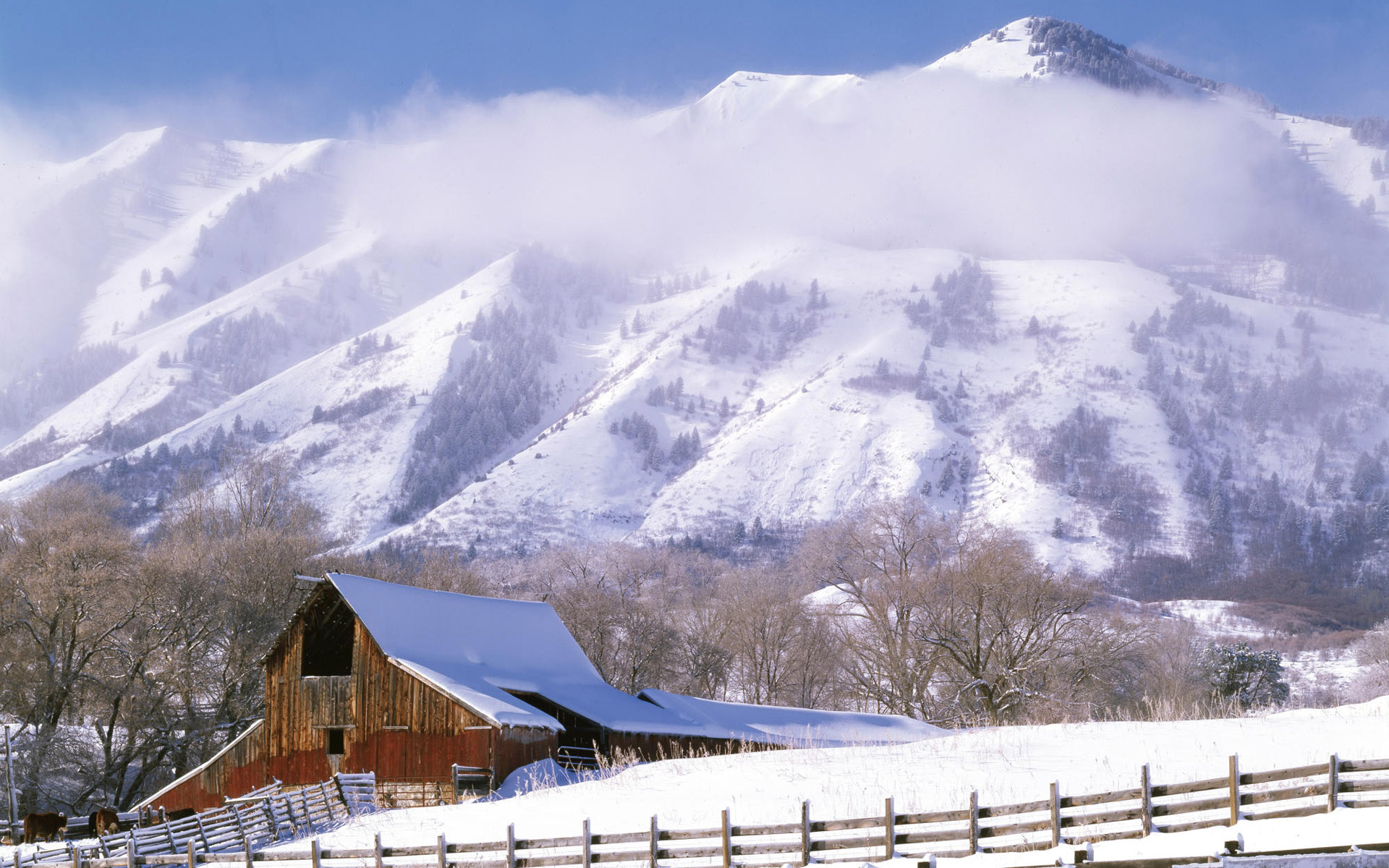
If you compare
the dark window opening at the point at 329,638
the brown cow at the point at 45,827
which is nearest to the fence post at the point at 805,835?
the dark window opening at the point at 329,638

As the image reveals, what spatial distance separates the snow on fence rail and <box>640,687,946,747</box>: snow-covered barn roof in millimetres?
17560

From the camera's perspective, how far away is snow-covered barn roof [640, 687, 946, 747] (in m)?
50.3

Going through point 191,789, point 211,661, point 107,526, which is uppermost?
point 107,526

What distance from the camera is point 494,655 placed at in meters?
50.3

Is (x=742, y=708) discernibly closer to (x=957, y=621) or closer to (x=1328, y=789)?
(x=957, y=621)

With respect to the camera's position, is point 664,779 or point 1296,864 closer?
point 1296,864

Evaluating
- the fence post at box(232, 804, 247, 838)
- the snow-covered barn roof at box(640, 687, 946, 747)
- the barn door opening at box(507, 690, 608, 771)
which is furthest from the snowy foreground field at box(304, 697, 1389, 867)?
the snow-covered barn roof at box(640, 687, 946, 747)

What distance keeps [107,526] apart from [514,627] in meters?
39.0

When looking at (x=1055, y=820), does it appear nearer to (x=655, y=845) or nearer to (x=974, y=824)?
(x=974, y=824)

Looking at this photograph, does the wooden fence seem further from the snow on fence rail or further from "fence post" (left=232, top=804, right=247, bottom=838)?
"fence post" (left=232, top=804, right=247, bottom=838)

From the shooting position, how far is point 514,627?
53.7 meters

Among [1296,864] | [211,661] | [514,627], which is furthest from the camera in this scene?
[211,661]

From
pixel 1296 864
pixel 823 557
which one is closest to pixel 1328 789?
pixel 1296 864

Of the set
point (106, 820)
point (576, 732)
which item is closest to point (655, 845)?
point (106, 820)
